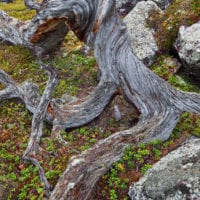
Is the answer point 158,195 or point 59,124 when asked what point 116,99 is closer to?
point 59,124

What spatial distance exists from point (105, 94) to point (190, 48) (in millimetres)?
3212

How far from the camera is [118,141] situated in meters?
7.90

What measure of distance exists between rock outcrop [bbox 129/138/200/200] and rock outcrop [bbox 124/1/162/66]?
16.8 feet

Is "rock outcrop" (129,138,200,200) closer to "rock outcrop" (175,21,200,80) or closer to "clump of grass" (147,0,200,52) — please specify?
"rock outcrop" (175,21,200,80)

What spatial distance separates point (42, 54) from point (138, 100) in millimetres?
5530

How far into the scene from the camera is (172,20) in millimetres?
12570

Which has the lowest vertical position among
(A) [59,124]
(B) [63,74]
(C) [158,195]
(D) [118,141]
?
(C) [158,195]

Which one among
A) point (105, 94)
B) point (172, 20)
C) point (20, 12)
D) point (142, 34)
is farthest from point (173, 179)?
point (20, 12)

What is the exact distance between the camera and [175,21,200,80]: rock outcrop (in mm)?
10377

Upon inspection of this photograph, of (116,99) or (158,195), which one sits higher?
(116,99)

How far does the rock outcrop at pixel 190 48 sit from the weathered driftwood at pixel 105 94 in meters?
1.98

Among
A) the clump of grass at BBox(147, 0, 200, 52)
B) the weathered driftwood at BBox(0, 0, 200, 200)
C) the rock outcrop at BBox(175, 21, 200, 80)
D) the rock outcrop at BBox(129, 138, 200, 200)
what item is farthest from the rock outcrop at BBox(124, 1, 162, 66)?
the rock outcrop at BBox(129, 138, 200, 200)

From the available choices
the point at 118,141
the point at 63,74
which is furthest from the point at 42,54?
the point at 118,141

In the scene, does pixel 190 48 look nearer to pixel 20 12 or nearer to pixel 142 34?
Result: pixel 142 34
